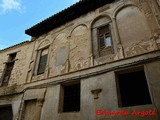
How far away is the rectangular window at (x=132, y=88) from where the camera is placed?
184 inches

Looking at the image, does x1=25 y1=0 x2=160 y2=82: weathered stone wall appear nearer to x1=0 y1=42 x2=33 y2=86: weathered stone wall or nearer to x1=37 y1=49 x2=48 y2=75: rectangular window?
x1=37 y1=49 x2=48 y2=75: rectangular window

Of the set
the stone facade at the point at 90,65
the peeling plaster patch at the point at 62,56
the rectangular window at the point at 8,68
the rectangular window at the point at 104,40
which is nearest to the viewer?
the stone facade at the point at 90,65

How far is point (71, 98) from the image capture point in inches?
229

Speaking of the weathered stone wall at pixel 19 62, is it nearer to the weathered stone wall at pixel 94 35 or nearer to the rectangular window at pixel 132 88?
the weathered stone wall at pixel 94 35

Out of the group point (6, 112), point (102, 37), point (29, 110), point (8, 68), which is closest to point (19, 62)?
point (8, 68)

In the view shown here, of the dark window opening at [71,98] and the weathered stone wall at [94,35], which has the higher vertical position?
the weathered stone wall at [94,35]

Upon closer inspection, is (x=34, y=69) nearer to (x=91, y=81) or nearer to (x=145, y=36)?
(x=91, y=81)

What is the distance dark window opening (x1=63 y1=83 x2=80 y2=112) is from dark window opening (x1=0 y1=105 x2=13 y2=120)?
381cm

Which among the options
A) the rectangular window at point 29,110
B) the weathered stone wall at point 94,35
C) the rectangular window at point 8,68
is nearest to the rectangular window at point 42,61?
the weathered stone wall at point 94,35

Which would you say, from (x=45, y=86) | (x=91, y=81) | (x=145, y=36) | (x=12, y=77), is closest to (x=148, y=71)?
(x=145, y=36)

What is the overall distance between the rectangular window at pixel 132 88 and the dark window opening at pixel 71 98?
1.93 m

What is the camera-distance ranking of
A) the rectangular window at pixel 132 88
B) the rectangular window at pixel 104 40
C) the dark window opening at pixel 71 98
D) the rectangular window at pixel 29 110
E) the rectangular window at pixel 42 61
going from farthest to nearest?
the rectangular window at pixel 42 61, the rectangular window at pixel 29 110, the rectangular window at pixel 104 40, the dark window opening at pixel 71 98, the rectangular window at pixel 132 88

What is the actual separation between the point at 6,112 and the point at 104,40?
7056mm

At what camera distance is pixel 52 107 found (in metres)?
5.59
